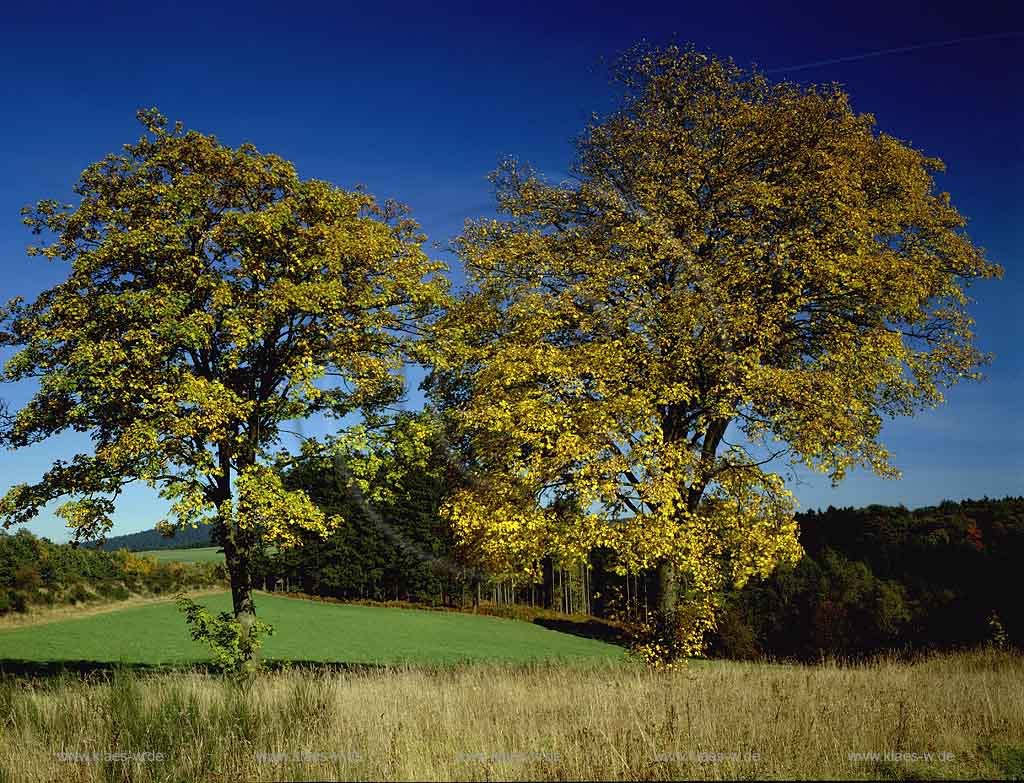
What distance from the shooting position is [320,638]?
4381cm

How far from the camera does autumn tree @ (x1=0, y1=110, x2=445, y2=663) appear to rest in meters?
17.2

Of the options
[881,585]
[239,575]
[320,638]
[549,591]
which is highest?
[239,575]

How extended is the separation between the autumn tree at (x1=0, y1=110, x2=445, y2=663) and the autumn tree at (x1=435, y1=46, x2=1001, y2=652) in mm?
2727

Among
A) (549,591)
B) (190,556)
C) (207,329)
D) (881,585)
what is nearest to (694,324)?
(207,329)

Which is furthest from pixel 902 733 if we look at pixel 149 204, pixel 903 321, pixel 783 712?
pixel 149 204

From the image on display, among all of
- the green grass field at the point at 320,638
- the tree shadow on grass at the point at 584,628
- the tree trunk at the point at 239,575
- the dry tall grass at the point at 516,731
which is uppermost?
the tree trunk at the point at 239,575

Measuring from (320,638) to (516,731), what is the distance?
37.4 meters

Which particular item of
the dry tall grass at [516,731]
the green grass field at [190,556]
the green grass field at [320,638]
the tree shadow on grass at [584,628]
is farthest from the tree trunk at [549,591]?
the dry tall grass at [516,731]

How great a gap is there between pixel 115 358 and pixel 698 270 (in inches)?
546

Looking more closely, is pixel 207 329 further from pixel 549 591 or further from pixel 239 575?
pixel 549 591

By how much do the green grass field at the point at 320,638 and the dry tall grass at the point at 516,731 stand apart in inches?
608

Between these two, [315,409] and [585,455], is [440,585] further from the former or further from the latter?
[585,455]

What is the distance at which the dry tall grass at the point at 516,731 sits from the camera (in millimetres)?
8508

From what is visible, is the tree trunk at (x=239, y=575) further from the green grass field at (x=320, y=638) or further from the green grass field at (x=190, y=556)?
the green grass field at (x=190, y=556)
